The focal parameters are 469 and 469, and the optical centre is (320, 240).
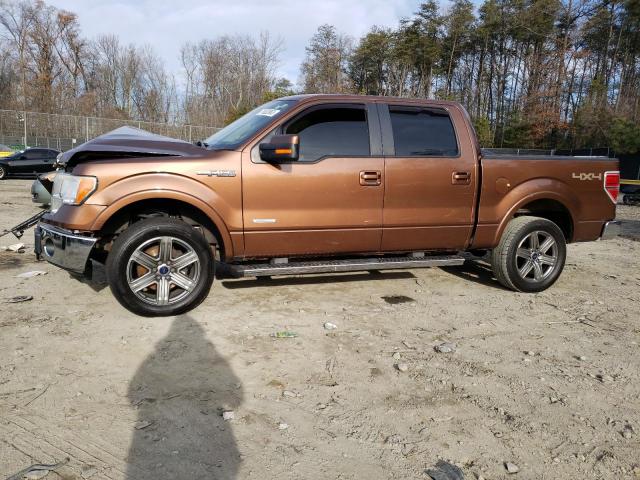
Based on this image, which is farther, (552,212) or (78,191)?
(552,212)

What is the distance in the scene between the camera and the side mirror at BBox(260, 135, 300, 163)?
13.0 feet

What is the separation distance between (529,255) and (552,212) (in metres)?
0.70

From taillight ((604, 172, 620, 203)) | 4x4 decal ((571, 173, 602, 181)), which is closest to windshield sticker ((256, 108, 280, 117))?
4x4 decal ((571, 173, 602, 181))

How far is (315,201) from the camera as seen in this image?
14.2 ft

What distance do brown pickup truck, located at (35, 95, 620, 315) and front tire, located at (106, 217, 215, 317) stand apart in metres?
0.01

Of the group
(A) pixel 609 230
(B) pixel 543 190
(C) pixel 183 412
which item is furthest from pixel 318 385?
(A) pixel 609 230

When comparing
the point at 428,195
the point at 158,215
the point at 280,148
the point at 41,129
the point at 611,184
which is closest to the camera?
the point at 280,148

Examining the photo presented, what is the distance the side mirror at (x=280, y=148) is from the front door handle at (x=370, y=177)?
71 cm

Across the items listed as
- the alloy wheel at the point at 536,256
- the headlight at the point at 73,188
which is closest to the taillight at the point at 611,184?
the alloy wheel at the point at 536,256

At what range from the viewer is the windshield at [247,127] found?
4332 mm

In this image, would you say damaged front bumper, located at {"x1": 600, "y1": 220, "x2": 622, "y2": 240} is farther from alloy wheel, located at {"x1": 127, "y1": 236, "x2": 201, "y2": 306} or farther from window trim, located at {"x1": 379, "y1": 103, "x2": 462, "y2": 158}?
alloy wheel, located at {"x1": 127, "y1": 236, "x2": 201, "y2": 306}

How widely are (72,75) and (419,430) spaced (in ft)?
184

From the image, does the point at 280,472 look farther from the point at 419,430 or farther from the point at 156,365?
the point at 156,365

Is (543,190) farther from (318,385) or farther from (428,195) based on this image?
(318,385)
